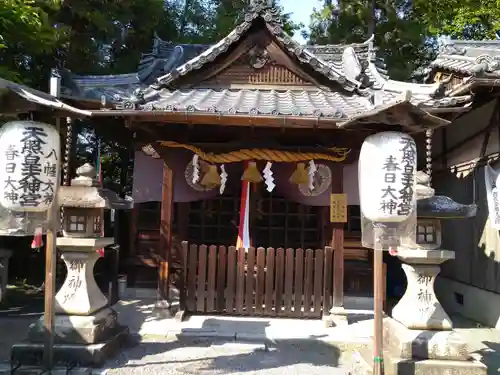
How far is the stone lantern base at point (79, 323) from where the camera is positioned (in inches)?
230

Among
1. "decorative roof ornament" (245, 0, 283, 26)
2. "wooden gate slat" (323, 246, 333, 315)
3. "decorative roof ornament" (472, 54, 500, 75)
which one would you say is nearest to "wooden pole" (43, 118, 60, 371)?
"wooden gate slat" (323, 246, 333, 315)

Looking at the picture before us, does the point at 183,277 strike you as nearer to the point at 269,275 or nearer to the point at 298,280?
the point at 269,275

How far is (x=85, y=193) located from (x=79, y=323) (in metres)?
1.82

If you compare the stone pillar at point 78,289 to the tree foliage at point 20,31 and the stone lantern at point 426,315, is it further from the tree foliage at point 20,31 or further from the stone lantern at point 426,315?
the stone lantern at point 426,315

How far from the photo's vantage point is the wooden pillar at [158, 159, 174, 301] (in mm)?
8500


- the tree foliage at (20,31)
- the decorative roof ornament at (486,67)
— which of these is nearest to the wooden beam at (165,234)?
the tree foliage at (20,31)

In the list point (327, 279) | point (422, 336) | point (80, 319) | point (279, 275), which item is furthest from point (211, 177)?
point (422, 336)

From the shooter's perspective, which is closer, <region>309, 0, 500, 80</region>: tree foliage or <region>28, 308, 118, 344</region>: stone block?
<region>28, 308, 118, 344</region>: stone block

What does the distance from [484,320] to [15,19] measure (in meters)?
10.6

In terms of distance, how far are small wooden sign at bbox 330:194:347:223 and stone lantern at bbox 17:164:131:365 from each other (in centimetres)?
412

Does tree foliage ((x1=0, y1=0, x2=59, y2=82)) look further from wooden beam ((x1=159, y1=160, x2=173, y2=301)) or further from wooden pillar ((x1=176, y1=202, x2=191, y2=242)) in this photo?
wooden pillar ((x1=176, y1=202, x2=191, y2=242))

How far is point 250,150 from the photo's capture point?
8602mm

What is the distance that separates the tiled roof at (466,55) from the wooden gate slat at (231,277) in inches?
202

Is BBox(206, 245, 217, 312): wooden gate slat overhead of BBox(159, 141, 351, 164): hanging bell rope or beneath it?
beneath
